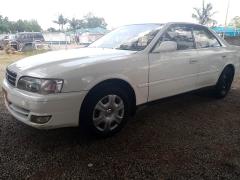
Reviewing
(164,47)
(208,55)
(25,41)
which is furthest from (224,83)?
(25,41)

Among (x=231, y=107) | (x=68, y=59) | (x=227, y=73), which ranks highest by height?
(x=68, y=59)

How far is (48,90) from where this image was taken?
279 cm

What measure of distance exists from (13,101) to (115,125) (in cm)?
129

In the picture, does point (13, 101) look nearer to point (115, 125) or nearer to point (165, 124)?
point (115, 125)

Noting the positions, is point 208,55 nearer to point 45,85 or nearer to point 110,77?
point 110,77

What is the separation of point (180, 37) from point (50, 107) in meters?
2.48

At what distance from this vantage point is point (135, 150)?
3057 mm

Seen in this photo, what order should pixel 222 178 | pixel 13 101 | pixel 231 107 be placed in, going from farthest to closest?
pixel 231 107
pixel 13 101
pixel 222 178

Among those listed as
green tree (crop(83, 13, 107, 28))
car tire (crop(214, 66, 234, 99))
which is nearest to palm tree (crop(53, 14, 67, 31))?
green tree (crop(83, 13, 107, 28))

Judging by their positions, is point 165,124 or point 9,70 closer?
point 9,70

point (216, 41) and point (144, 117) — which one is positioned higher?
point (216, 41)

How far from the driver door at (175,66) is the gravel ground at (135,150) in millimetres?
492

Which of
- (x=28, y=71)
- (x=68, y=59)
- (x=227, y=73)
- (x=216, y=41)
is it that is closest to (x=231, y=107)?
(x=227, y=73)

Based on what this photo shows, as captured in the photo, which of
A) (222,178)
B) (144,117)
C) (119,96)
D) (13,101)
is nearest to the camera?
(222,178)
